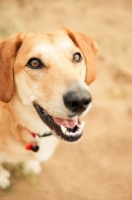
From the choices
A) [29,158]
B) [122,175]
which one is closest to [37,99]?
[29,158]

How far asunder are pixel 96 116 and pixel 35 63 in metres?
1.92

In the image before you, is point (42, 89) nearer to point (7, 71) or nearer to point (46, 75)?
point (46, 75)

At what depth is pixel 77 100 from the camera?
2.00 metres

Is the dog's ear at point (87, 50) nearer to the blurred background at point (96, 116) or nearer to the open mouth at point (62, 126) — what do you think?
the open mouth at point (62, 126)

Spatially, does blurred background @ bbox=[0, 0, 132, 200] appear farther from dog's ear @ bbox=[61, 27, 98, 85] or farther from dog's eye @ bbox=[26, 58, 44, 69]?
dog's eye @ bbox=[26, 58, 44, 69]

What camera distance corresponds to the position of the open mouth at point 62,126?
2361 mm

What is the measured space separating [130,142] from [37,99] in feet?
6.29

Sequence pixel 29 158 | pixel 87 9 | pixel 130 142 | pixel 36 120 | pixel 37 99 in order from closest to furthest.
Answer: pixel 37 99, pixel 36 120, pixel 29 158, pixel 130 142, pixel 87 9

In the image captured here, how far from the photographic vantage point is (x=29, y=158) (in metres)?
2.92

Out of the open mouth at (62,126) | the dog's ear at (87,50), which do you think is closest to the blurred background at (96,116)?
the open mouth at (62,126)

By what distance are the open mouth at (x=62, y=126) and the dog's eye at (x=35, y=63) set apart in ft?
1.08

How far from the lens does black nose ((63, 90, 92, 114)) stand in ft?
6.53

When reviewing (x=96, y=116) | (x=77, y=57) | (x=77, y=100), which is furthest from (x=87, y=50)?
(x=96, y=116)

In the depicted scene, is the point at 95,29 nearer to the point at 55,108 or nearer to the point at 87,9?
the point at 87,9
